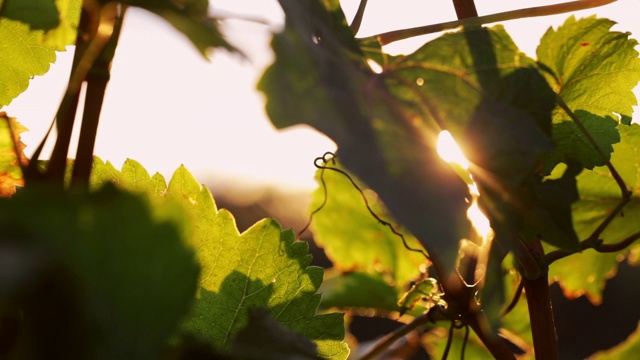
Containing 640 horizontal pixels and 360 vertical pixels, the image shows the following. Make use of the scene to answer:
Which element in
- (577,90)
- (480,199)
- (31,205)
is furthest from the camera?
(577,90)

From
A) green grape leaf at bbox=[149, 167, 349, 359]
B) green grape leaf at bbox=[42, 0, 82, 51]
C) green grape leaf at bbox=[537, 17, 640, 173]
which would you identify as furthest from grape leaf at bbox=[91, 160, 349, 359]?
green grape leaf at bbox=[537, 17, 640, 173]

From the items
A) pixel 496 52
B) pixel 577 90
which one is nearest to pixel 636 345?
pixel 577 90

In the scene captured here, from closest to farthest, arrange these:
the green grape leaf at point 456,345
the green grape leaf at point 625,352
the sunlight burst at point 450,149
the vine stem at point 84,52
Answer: the vine stem at point 84,52 → the sunlight burst at point 450,149 → the green grape leaf at point 625,352 → the green grape leaf at point 456,345

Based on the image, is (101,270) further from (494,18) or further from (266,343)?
(494,18)

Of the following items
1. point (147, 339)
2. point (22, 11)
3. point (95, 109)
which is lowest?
point (147, 339)

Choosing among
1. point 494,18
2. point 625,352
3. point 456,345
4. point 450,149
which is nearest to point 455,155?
point 450,149

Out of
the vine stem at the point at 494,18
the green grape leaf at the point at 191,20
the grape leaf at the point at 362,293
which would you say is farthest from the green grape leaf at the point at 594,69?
the grape leaf at the point at 362,293

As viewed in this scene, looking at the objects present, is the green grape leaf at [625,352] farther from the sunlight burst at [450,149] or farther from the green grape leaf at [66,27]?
the green grape leaf at [66,27]

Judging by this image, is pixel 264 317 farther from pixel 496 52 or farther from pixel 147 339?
pixel 496 52
